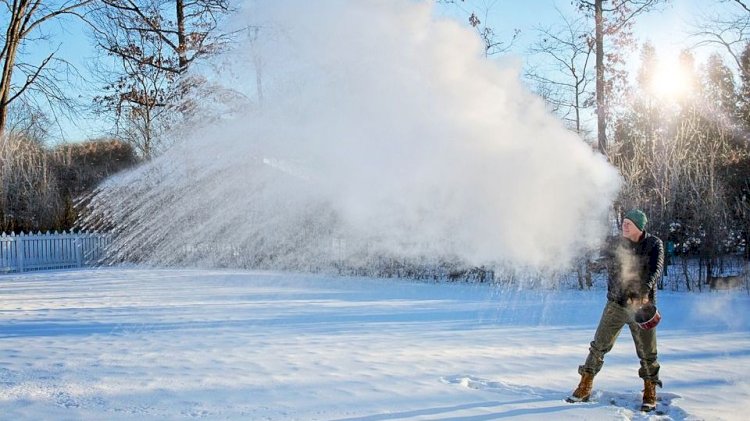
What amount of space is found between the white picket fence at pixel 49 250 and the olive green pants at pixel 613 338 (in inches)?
758

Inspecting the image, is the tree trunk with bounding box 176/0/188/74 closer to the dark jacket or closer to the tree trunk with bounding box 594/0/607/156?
the tree trunk with bounding box 594/0/607/156

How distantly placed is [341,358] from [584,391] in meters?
2.70

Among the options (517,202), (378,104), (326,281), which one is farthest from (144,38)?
(517,202)

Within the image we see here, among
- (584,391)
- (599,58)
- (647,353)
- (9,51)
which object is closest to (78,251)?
(9,51)

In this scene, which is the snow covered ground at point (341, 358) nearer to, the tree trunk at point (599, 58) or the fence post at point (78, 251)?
the tree trunk at point (599, 58)

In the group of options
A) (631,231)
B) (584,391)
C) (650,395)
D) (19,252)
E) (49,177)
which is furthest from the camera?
(49,177)

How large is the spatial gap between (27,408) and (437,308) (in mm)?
7543

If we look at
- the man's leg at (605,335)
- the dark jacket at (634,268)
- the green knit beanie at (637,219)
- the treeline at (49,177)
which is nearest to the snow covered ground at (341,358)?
the man's leg at (605,335)

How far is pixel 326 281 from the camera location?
15.7m

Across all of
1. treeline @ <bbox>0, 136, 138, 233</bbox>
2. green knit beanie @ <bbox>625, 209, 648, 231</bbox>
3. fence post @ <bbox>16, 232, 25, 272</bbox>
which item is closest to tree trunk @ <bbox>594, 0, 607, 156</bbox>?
green knit beanie @ <bbox>625, 209, 648, 231</bbox>

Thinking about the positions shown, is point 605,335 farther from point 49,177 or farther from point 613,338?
point 49,177

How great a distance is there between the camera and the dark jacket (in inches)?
202

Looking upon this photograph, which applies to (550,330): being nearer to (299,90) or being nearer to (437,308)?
(437,308)

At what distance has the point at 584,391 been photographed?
5.21 meters
